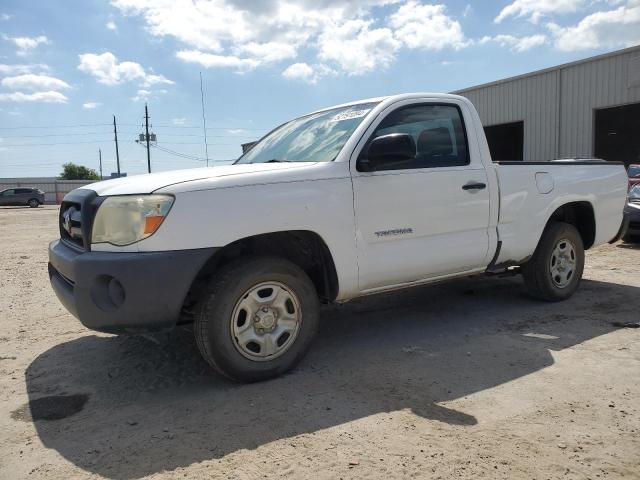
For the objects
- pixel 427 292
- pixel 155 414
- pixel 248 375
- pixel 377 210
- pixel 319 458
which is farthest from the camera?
pixel 427 292

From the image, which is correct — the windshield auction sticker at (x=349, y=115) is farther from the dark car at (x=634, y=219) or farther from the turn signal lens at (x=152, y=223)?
the dark car at (x=634, y=219)

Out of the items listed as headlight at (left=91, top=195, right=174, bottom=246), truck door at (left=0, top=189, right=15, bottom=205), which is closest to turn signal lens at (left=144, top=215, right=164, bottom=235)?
headlight at (left=91, top=195, right=174, bottom=246)

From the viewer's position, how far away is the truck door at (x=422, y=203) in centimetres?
372

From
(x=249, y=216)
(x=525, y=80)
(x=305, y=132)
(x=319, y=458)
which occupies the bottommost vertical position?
(x=319, y=458)

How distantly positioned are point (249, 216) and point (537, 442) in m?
Answer: 2.03

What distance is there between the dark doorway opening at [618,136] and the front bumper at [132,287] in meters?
26.2

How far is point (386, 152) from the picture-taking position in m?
3.58

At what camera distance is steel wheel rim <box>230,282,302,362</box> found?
3.29 metres

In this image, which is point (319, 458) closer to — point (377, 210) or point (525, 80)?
point (377, 210)

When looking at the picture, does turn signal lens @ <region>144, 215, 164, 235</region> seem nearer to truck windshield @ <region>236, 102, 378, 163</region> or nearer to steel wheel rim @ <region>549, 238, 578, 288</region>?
truck windshield @ <region>236, 102, 378, 163</region>

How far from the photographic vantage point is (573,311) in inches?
197

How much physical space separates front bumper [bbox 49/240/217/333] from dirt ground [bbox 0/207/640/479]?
557 millimetres

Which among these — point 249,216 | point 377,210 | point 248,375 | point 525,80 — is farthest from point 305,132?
point 525,80

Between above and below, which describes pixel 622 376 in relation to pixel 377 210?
below
